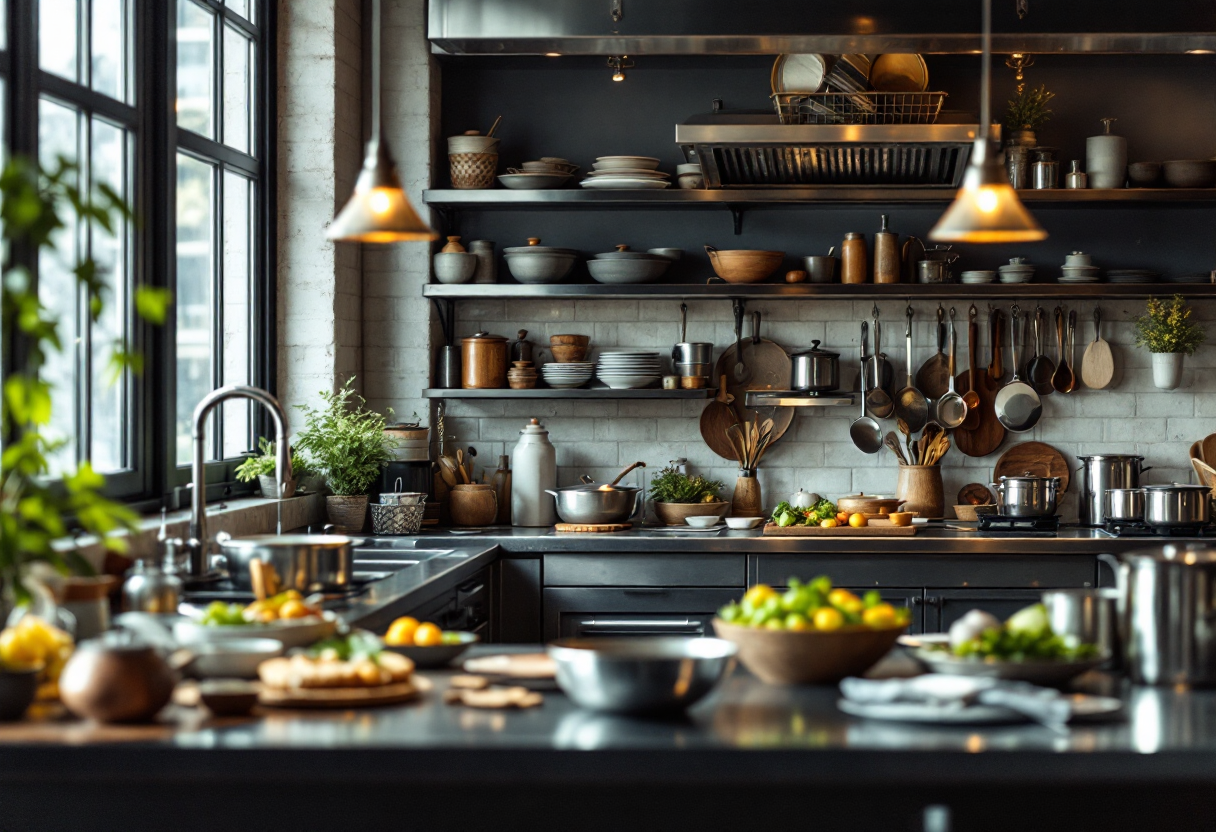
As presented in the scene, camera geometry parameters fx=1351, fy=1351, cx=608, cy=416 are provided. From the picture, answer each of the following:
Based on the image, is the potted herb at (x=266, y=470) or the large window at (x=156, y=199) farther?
the potted herb at (x=266, y=470)

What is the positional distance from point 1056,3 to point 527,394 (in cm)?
234

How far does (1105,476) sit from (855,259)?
48.4 inches

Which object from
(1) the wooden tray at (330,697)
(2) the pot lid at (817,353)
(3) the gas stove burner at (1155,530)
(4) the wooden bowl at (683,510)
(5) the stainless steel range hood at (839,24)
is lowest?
(1) the wooden tray at (330,697)

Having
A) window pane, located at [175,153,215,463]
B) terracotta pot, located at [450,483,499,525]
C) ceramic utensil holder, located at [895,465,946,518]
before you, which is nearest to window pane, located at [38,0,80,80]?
window pane, located at [175,153,215,463]

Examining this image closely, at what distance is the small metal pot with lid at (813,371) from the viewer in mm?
5203

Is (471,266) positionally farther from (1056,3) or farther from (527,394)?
(1056,3)

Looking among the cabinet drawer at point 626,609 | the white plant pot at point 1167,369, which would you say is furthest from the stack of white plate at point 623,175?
the white plant pot at point 1167,369

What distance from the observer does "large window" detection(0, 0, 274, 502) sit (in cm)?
339

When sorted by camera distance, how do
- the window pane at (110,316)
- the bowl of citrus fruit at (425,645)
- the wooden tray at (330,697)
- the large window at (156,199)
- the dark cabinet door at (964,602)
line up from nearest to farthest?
the wooden tray at (330,697) → the bowl of citrus fruit at (425,645) → the large window at (156,199) → the window pane at (110,316) → the dark cabinet door at (964,602)

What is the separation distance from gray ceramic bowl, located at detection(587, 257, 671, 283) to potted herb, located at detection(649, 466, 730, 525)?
76 cm

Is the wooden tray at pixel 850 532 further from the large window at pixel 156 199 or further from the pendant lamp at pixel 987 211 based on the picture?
the pendant lamp at pixel 987 211

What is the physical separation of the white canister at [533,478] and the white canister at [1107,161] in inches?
91.5

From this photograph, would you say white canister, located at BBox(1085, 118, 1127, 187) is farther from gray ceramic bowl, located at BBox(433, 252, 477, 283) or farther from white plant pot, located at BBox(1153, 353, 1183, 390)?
gray ceramic bowl, located at BBox(433, 252, 477, 283)

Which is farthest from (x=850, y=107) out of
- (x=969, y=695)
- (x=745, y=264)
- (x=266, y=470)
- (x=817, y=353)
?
(x=969, y=695)
